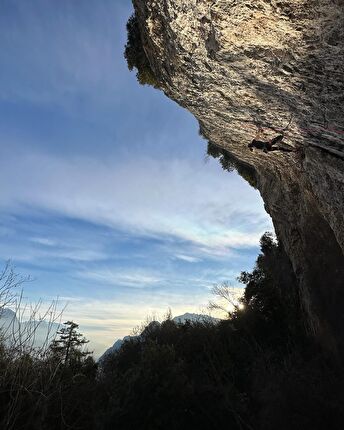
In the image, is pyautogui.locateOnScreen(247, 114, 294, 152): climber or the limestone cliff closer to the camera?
the limestone cliff

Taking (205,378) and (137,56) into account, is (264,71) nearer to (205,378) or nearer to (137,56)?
(137,56)

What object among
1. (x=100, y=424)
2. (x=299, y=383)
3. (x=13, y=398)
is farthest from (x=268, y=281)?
(x=13, y=398)

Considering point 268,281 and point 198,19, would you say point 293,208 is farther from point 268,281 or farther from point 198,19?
point 198,19

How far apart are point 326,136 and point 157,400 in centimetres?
1185

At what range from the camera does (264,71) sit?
8805 millimetres

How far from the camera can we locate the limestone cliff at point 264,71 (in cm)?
712

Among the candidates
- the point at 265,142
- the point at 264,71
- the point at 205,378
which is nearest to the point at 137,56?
the point at 265,142

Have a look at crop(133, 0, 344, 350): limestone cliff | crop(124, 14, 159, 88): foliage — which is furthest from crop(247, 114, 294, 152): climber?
crop(124, 14, 159, 88): foliage

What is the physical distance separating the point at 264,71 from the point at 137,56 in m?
7.64

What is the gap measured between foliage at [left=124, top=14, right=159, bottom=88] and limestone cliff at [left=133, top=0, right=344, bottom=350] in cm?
210

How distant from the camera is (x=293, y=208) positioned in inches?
801

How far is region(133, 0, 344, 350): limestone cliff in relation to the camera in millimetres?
7125

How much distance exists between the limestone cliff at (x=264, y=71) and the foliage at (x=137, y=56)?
2103mm

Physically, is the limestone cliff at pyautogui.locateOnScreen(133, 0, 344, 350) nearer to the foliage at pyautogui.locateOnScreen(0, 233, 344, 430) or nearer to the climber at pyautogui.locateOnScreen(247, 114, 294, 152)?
the climber at pyautogui.locateOnScreen(247, 114, 294, 152)
